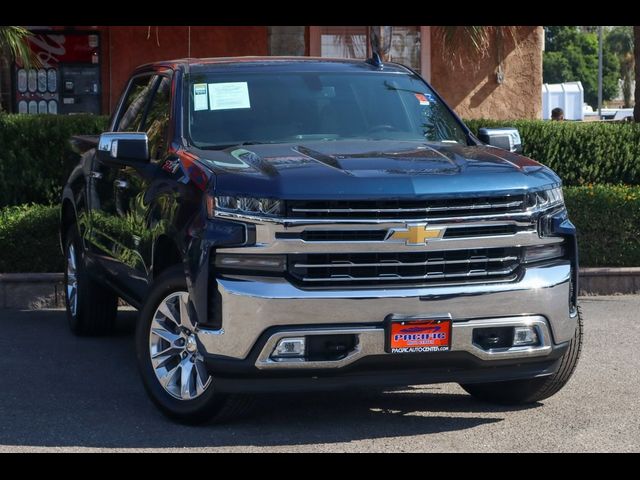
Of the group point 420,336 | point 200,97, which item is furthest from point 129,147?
point 420,336

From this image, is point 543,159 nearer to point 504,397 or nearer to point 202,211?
point 504,397

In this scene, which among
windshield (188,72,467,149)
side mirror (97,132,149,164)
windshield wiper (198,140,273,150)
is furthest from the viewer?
windshield (188,72,467,149)

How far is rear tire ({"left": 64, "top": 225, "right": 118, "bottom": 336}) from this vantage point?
30.7 feet

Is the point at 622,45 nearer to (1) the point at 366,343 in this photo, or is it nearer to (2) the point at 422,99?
(2) the point at 422,99

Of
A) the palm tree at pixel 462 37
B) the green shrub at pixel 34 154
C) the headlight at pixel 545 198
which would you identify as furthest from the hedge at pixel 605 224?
the headlight at pixel 545 198

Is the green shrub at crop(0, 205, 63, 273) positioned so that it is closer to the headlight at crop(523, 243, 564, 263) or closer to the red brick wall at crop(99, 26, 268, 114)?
the headlight at crop(523, 243, 564, 263)

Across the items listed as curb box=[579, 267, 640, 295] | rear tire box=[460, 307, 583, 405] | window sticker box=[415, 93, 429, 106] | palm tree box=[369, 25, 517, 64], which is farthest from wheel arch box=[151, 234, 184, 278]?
palm tree box=[369, 25, 517, 64]

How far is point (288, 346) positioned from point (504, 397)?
1.68m

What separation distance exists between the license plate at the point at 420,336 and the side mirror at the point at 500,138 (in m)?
1.92

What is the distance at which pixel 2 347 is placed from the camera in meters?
9.22

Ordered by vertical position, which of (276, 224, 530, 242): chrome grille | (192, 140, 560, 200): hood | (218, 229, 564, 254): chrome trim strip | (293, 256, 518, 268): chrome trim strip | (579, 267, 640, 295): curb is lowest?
(579, 267, 640, 295): curb

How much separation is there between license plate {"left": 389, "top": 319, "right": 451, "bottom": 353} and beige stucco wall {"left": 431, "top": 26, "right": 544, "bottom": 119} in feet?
43.3

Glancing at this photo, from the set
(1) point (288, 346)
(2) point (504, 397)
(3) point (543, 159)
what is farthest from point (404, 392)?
(3) point (543, 159)

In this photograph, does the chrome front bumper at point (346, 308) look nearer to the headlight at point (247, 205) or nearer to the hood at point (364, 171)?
the headlight at point (247, 205)
